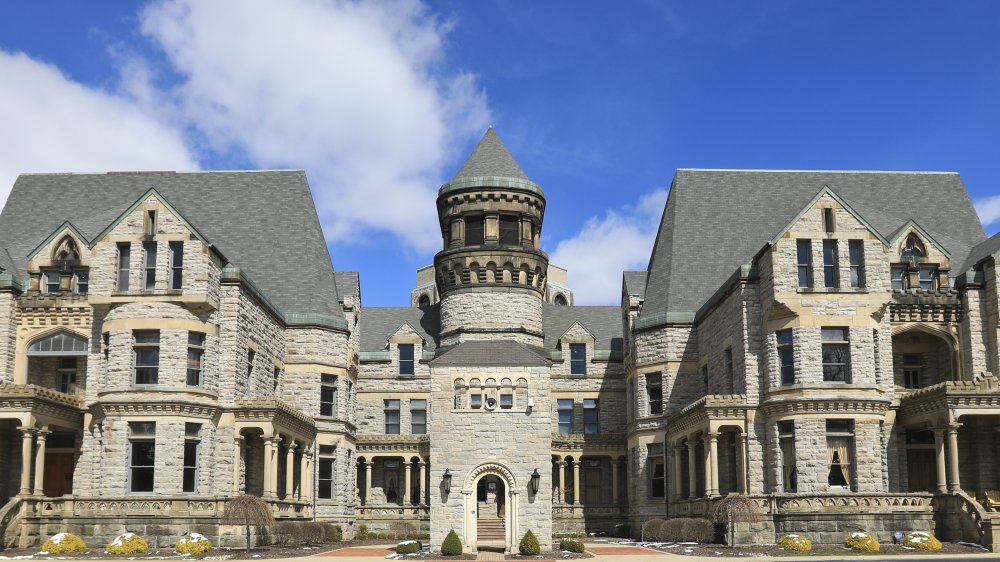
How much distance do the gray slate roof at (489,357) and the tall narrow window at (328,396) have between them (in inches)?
607

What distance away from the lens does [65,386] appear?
43.5 meters

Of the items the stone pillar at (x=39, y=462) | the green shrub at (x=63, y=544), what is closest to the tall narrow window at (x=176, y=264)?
the stone pillar at (x=39, y=462)

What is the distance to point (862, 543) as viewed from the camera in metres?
34.2

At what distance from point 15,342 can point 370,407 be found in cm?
2044

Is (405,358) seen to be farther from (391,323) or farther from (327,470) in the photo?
(327,470)

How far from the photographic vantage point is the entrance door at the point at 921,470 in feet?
139

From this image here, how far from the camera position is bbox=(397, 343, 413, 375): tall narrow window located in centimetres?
5784

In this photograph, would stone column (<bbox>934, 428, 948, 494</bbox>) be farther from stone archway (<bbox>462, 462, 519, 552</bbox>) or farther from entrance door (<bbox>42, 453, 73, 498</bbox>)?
entrance door (<bbox>42, 453, 73, 498</bbox>)

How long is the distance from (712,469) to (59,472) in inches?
1042

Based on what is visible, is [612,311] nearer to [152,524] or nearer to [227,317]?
[227,317]

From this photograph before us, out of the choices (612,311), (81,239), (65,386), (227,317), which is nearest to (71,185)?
(81,239)

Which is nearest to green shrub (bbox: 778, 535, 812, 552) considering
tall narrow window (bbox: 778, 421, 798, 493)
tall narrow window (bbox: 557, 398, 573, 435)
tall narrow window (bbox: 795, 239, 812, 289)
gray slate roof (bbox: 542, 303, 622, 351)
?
tall narrow window (bbox: 778, 421, 798, 493)

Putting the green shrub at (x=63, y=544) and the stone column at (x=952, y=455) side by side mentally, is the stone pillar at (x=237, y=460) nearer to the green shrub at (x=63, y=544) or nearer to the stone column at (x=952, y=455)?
the green shrub at (x=63, y=544)

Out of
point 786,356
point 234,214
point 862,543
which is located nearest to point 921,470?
point 786,356
